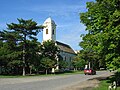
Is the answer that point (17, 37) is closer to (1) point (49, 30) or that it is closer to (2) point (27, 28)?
(2) point (27, 28)

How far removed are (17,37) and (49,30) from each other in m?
35.3

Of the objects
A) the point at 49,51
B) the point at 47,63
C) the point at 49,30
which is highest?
the point at 49,30

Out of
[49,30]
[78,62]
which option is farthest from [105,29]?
[78,62]

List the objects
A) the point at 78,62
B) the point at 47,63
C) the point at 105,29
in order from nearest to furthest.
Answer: the point at 105,29, the point at 47,63, the point at 78,62

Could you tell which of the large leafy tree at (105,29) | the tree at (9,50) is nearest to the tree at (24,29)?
the tree at (9,50)

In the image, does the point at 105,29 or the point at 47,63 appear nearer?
the point at 105,29

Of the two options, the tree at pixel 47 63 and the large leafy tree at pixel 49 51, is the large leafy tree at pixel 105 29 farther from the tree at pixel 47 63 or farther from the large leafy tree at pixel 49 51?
the large leafy tree at pixel 49 51

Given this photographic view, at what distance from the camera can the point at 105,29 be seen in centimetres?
2589

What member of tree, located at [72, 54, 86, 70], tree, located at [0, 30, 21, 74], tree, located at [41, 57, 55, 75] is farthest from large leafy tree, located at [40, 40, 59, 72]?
tree, located at [72, 54, 86, 70]

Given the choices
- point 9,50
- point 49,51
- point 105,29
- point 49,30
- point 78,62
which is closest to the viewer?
point 105,29

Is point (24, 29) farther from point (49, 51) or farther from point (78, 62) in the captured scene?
point (78, 62)

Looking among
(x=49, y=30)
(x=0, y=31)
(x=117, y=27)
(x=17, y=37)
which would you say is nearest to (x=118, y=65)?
(x=117, y=27)

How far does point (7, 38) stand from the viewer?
59.3 m

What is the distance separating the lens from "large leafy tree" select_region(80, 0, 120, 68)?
24719 mm
